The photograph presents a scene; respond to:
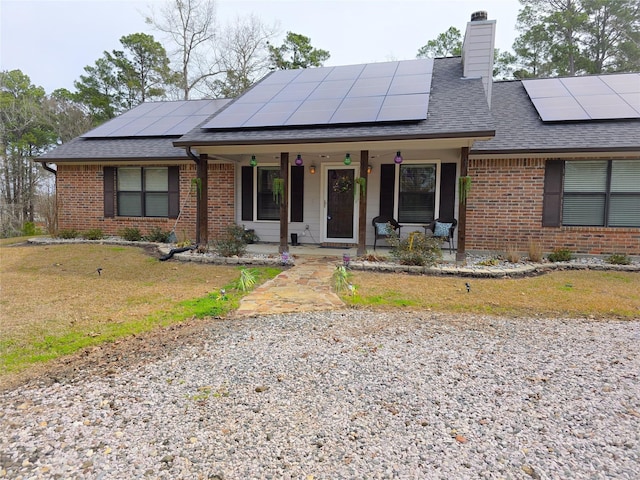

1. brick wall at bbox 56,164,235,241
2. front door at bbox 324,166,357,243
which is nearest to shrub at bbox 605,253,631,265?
front door at bbox 324,166,357,243

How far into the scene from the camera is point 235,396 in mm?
2658

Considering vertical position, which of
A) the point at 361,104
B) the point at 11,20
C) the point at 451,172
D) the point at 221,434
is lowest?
the point at 221,434

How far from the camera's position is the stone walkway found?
4.73 m

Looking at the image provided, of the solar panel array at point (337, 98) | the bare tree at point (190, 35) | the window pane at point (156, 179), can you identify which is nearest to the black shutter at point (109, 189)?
the window pane at point (156, 179)

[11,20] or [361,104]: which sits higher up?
[11,20]

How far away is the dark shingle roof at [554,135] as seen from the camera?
7.51 m

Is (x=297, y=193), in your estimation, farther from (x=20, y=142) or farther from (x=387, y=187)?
(x=20, y=142)

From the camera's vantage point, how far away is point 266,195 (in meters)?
9.95

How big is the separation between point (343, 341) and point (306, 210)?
637 cm

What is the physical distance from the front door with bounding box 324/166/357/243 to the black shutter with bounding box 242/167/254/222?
1947 mm

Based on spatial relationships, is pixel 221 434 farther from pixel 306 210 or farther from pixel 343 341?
pixel 306 210

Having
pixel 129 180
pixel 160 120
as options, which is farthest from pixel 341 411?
pixel 160 120

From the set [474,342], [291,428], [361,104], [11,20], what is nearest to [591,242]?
[361,104]

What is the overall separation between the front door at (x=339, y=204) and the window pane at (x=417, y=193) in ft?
3.94
